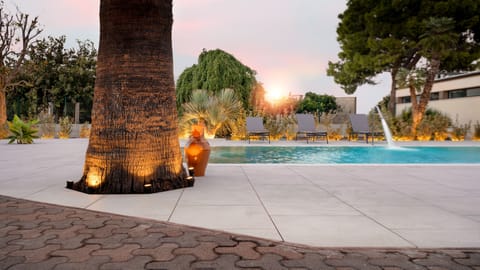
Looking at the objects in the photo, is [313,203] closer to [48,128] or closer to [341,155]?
[341,155]

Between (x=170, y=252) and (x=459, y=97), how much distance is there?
29.7 m

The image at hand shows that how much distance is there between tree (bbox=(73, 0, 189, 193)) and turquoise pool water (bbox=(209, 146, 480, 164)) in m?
4.69

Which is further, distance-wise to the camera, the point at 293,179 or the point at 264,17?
the point at 264,17

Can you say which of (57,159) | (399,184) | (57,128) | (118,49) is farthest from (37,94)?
(399,184)

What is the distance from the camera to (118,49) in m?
4.81

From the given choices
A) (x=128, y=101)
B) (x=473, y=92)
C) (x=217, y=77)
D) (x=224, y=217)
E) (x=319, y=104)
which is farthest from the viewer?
(x=319, y=104)

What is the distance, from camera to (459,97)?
26.8 metres

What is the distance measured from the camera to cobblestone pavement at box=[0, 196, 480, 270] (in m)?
2.46

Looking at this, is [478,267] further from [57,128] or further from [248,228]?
[57,128]

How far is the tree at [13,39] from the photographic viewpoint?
60.4 feet

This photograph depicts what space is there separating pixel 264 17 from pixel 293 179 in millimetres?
21440

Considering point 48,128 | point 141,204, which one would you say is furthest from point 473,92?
point 141,204

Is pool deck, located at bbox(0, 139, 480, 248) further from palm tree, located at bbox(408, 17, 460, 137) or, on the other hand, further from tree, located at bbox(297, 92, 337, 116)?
tree, located at bbox(297, 92, 337, 116)

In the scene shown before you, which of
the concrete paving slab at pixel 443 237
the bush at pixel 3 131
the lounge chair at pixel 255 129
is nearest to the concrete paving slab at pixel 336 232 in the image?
the concrete paving slab at pixel 443 237
